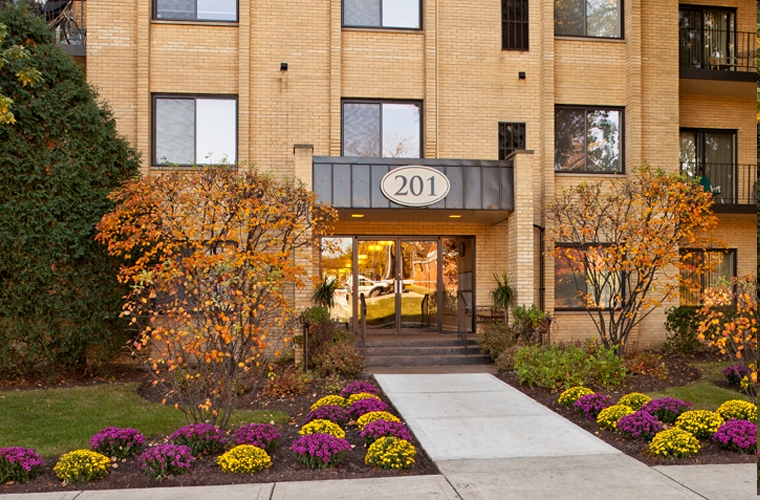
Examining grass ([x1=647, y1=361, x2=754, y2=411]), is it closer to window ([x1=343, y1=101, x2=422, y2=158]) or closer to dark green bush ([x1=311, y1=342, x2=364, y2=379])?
dark green bush ([x1=311, y1=342, x2=364, y2=379])

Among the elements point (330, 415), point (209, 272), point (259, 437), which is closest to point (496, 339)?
point (330, 415)

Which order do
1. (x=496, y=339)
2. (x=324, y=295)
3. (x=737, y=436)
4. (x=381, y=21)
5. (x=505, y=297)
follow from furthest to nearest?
1. (x=381, y=21)
2. (x=324, y=295)
3. (x=505, y=297)
4. (x=496, y=339)
5. (x=737, y=436)

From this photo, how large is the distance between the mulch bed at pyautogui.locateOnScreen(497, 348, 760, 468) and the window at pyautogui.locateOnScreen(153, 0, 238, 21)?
9.94 metres

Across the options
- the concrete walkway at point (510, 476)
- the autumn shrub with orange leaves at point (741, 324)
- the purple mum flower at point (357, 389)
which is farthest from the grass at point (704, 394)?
the purple mum flower at point (357, 389)

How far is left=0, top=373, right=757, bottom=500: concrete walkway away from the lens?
6.16 metres

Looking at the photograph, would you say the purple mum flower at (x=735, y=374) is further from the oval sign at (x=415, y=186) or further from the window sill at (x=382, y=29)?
the window sill at (x=382, y=29)

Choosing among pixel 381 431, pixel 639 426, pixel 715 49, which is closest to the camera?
pixel 381 431

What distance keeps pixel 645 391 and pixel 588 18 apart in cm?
959

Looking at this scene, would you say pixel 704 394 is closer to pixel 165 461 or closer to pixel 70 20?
pixel 165 461

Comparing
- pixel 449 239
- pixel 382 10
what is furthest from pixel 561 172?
pixel 382 10

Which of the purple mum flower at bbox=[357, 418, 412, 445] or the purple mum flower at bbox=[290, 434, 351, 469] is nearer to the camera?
the purple mum flower at bbox=[290, 434, 351, 469]

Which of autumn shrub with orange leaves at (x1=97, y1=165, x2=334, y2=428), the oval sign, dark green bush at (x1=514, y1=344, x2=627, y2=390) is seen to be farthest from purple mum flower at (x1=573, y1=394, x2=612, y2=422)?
the oval sign

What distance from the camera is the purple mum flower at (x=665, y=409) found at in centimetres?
868

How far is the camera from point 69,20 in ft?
51.6
